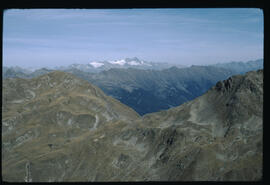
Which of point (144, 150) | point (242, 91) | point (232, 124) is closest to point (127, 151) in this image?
point (144, 150)

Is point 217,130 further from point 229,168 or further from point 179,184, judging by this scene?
point 179,184

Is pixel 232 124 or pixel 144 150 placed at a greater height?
pixel 232 124

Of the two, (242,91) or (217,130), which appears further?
(242,91)
